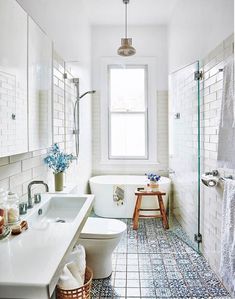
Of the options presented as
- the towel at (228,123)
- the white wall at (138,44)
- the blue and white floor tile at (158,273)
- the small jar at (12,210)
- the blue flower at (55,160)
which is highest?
the white wall at (138,44)

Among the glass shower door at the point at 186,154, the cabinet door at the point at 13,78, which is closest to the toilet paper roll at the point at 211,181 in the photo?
the glass shower door at the point at 186,154

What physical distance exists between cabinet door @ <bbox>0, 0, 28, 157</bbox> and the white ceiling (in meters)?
2.51

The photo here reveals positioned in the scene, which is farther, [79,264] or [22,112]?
[79,264]

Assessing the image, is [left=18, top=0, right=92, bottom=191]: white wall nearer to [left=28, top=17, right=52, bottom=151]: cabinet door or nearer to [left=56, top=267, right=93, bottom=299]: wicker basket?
[left=28, top=17, right=52, bottom=151]: cabinet door

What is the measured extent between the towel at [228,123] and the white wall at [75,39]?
4.82ft

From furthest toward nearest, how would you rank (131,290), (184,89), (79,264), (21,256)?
(184,89) → (131,290) → (79,264) → (21,256)

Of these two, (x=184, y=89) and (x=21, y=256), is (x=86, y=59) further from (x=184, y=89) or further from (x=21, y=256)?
(x=21, y=256)

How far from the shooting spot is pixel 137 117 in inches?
181

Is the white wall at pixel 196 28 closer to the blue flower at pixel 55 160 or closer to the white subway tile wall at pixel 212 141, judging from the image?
the white subway tile wall at pixel 212 141

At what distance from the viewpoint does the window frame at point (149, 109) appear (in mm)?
4526

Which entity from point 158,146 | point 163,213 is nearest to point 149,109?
point 158,146

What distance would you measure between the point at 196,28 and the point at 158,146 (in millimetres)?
2071

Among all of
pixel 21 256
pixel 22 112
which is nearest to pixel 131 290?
pixel 21 256

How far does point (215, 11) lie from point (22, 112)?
75.2 inches
